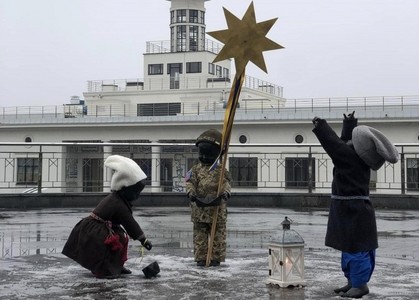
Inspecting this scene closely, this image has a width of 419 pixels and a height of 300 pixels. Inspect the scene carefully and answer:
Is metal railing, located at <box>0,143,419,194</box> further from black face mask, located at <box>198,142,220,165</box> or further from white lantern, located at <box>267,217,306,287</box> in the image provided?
white lantern, located at <box>267,217,306,287</box>

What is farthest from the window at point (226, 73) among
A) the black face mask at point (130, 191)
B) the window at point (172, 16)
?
the black face mask at point (130, 191)

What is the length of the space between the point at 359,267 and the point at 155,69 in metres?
63.2

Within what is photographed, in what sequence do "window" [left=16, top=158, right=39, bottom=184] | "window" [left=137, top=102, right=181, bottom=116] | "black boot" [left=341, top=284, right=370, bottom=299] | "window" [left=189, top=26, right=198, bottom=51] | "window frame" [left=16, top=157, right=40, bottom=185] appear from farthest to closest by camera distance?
1. "window" [left=189, top=26, right=198, bottom=51]
2. "window" [left=137, top=102, right=181, bottom=116]
3. "window" [left=16, top=158, right=39, bottom=184]
4. "window frame" [left=16, top=157, right=40, bottom=185]
5. "black boot" [left=341, top=284, right=370, bottom=299]

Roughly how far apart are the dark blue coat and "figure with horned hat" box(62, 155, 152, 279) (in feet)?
6.18

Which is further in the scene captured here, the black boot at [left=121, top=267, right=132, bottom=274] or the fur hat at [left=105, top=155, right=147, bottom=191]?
the fur hat at [left=105, top=155, right=147, bottom=191]

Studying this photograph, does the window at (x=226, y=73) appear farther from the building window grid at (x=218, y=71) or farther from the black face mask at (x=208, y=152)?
the black face mask at (x=208, y=152)

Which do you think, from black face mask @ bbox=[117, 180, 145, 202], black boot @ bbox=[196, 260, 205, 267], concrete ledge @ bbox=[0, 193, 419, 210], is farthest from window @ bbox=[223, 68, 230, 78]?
Answer: black face mask @ bbox=[117, 180, 145, 202]

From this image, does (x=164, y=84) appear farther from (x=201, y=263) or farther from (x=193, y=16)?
(x=201, y=263)

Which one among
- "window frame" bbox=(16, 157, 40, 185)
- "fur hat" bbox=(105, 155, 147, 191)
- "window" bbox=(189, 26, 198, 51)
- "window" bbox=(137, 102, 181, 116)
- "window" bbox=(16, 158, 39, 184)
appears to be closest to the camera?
"fur hat" bbox=(105, 155, 147, 191)

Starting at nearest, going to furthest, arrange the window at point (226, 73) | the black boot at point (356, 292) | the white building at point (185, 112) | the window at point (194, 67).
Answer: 1. the black boot at point (356, 292)
2. the white building at point (185, 112)
3. the window at point (194, 67)
4. the window at point (226, 73)

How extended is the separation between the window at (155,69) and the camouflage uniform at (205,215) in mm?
60738

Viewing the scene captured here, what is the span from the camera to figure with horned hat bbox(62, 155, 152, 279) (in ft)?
20.8

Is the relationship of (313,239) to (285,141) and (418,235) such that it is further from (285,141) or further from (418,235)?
(285,141)

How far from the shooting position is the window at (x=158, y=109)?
204ft
